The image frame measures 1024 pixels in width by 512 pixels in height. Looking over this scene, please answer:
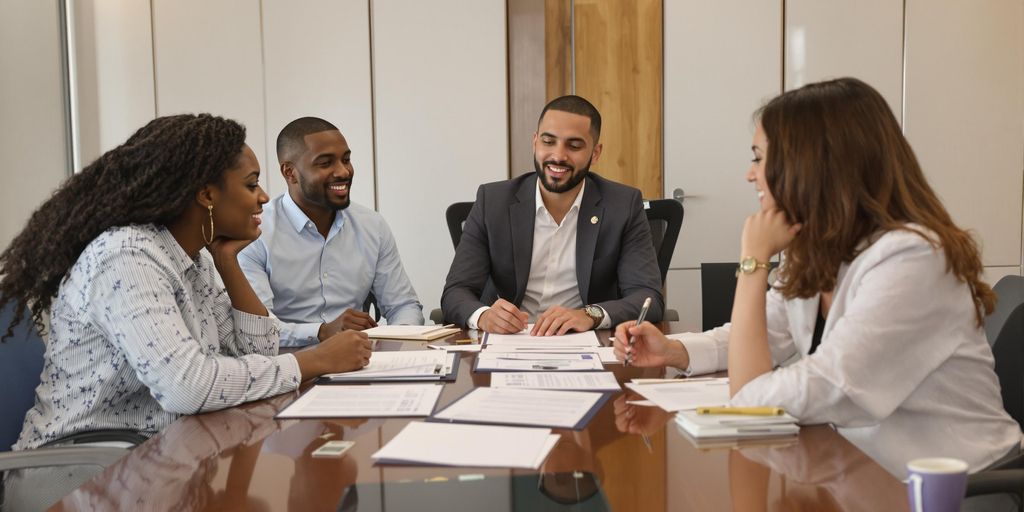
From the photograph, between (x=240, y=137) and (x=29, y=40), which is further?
(x=29, y=40)

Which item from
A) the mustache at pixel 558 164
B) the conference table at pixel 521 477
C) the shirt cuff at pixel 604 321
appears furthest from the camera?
the mustache at pixel 558 164

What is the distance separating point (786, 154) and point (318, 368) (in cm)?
107

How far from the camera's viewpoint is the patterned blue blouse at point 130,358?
158cm

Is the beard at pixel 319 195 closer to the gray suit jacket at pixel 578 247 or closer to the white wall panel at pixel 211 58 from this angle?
the gray suit jacket at pixel 578 247

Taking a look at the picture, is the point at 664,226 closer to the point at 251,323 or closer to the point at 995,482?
the point at 251,323

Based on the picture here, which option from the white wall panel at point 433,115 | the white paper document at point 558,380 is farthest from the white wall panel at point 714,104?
the white paper document at point 558,380

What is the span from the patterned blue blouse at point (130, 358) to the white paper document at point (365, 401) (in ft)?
0.37

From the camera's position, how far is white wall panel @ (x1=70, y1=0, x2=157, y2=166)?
4406mm

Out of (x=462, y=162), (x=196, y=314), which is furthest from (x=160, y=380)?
(x=462, y=162)

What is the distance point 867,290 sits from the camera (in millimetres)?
1404

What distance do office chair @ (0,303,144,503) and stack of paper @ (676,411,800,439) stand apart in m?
0.96

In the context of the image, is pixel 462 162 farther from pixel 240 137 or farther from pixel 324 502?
pixel 324 502

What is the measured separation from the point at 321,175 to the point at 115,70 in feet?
6.42

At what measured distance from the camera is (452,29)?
4508mm
